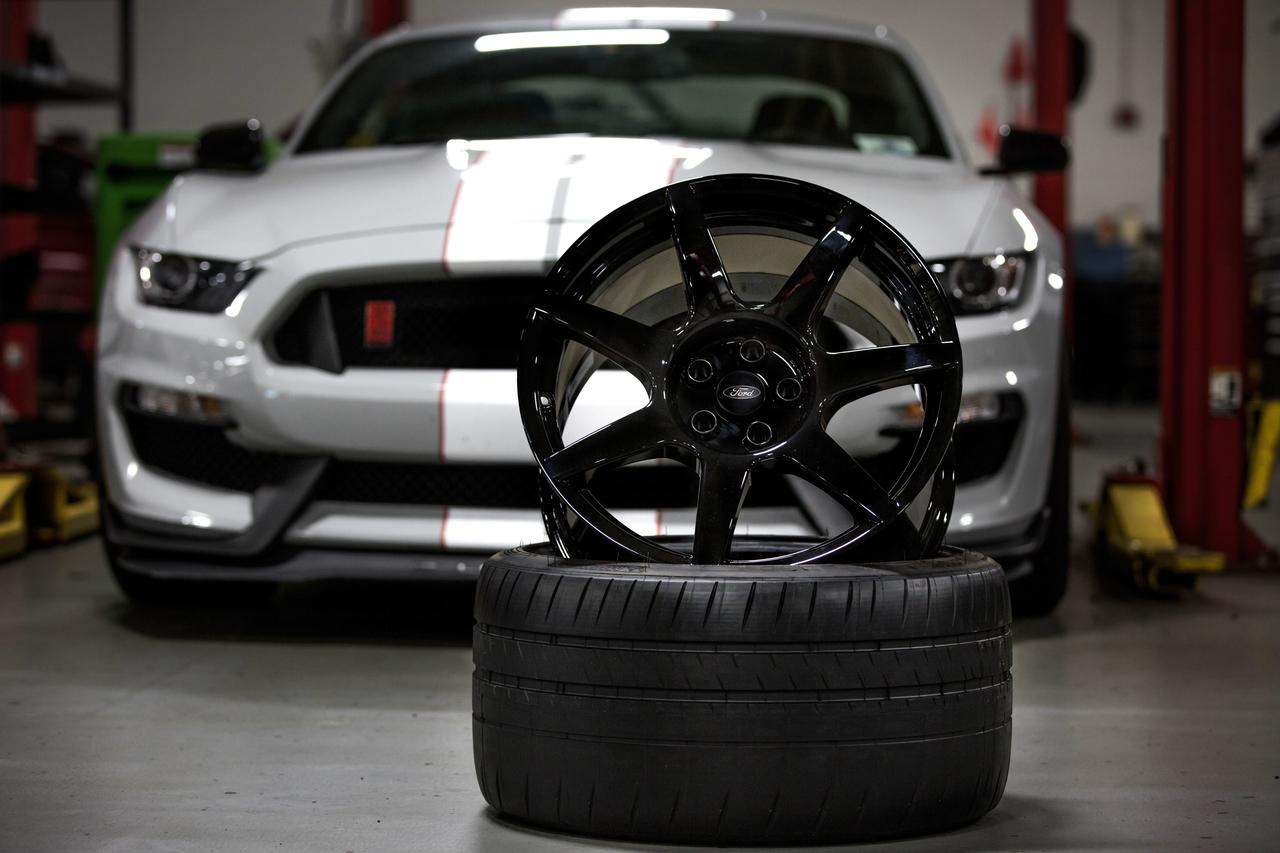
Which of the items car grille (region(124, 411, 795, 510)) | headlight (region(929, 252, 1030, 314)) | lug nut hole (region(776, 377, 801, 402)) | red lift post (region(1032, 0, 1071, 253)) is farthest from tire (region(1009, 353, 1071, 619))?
red lift post (region(1032, 0, 1071, 253))

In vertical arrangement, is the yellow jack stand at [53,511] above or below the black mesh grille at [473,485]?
below

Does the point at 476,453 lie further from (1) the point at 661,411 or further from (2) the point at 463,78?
(2) the point at 463,78

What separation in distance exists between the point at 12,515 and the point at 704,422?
10.8 feet

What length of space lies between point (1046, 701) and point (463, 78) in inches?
90.1

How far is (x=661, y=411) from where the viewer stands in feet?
6.34

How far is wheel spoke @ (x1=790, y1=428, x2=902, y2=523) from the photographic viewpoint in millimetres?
1919

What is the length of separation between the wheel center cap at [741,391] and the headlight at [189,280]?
1.47m

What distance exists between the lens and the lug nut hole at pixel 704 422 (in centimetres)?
191

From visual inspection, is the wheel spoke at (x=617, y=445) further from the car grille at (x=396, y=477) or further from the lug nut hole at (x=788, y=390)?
the car grille at (x=396, y=477)

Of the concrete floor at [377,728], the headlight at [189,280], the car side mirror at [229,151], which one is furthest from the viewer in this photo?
the car side mirror at [229,151]

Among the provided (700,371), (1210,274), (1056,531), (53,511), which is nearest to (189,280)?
(700,371)

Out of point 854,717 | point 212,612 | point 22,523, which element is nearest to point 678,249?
point 854,717

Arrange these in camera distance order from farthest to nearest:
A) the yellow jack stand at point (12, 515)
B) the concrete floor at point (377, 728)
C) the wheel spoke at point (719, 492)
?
the yellow jack stand at point (12, 515)
the wheel spoke at point (719, 492)
the concrete floor at point (377, 728)

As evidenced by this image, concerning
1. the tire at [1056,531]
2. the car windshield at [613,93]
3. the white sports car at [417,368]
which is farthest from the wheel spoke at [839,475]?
the car windshield at [613,93]
